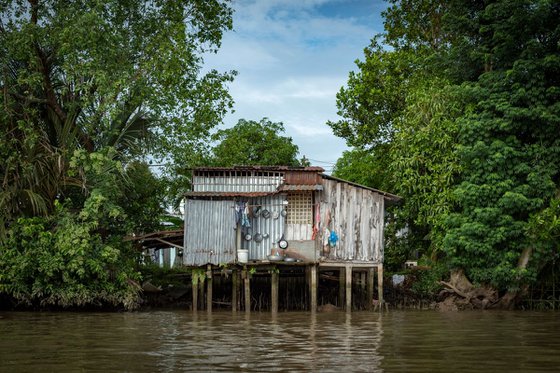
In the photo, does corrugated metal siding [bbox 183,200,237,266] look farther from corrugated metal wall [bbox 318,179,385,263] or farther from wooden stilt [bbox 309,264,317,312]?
corrugated metal wall [bbox 318,179,385,263]

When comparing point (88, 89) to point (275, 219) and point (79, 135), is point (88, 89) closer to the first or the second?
point (79, 135)

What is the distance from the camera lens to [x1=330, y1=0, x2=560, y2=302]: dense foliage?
73.8ft

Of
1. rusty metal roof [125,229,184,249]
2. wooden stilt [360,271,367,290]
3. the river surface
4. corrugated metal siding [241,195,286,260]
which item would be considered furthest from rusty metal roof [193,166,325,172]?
the river surface

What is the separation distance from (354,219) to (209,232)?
4863 mm

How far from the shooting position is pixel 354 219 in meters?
23.4

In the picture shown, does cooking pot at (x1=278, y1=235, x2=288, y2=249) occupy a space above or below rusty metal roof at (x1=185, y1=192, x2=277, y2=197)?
below

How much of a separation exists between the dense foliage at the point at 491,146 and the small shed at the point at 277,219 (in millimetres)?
2811

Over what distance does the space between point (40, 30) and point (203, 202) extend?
24.2ft

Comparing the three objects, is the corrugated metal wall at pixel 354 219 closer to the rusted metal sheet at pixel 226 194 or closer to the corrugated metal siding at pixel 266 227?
the corrugated metal siding at pixel 266 227

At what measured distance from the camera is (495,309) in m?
23.3

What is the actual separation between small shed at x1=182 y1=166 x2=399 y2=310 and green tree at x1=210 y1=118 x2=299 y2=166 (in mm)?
15992

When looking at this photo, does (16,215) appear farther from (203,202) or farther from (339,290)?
(339,290)

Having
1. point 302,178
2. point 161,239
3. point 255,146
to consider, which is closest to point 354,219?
point 302,178

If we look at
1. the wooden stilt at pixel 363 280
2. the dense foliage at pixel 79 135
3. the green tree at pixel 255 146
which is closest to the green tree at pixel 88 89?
the dense foliage at pixel 79 135
